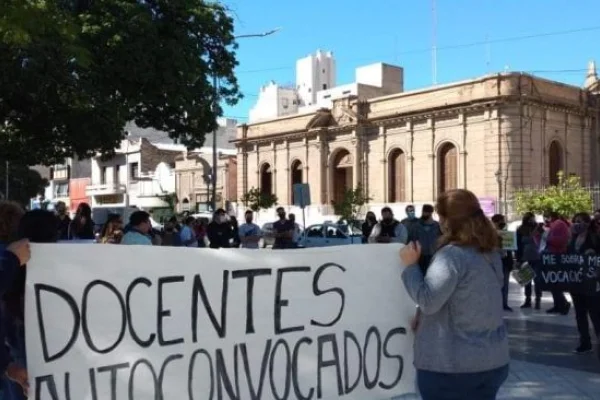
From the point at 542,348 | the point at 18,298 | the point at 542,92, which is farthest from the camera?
the point at 542,92

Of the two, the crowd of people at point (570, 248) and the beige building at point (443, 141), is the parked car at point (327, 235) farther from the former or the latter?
the crowd of people at point (570, 248)

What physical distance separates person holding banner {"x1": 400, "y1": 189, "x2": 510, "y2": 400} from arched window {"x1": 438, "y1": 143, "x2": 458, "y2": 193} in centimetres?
3704

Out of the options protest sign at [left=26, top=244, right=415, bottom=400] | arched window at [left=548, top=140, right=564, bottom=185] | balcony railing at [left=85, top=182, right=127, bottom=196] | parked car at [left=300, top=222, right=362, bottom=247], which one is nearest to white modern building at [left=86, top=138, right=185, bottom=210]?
balcony railing at [left=85, top=182, right=127, bottom=196]

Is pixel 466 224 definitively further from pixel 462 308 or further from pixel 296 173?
pixel 296 173

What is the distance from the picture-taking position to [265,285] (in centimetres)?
415

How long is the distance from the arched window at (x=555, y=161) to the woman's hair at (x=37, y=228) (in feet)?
127

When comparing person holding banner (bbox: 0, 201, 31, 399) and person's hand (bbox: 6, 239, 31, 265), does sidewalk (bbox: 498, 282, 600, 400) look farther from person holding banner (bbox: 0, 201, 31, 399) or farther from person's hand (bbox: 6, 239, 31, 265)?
person's hand (bbox: 6, 239, 31, 265)

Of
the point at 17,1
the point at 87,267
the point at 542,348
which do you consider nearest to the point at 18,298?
the point at 87,267

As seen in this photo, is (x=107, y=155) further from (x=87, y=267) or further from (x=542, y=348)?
(x=87, y=267)

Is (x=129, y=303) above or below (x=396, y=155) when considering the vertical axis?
below

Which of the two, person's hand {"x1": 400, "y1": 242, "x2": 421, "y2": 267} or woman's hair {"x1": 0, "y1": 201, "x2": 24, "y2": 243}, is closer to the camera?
person's hand {"x1": 400, "y1": 242, "x2": 421, "y2": 267}

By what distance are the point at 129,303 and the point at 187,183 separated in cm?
5342

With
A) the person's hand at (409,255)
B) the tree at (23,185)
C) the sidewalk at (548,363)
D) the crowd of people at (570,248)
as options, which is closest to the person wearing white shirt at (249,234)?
the crowd of people at (570,248)

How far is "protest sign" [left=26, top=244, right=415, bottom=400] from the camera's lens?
3549 millimetres
